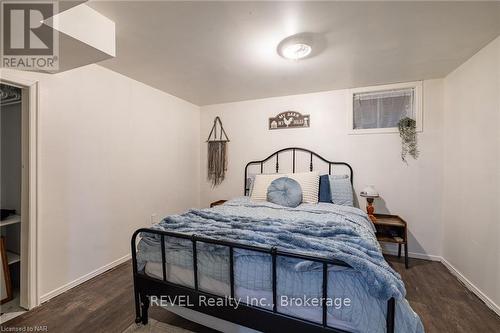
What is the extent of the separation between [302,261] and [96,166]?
7.54 ft

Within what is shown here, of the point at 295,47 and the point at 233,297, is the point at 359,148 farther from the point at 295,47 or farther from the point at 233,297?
the point at 233,297

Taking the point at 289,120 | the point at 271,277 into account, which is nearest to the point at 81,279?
the point at 271,277

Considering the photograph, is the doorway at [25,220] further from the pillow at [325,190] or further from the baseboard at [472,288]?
the baseboard at [472,288]

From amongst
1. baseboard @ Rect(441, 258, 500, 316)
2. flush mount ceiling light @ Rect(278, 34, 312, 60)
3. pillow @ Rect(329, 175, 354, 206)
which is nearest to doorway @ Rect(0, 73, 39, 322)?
flush mount ceiling light @ Rect(278, 34, 312, 60)

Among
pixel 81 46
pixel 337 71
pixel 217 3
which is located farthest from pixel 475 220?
pixel 81 46

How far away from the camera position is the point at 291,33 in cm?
174

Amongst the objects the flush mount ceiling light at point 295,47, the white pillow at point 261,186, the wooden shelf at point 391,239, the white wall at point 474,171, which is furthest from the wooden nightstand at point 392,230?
the flush mount ceiling light at point 295,47

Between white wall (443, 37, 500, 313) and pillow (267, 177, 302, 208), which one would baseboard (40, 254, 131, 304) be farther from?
white wall (443, 37, 500, 313)

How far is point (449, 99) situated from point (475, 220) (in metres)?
1.40

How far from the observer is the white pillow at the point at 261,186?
9.39 ft

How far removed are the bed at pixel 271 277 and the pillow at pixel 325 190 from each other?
3.77 feet

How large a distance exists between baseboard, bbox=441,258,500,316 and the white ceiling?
2.18m

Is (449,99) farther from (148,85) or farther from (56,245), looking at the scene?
(56,245)

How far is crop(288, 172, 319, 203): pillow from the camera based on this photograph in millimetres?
2711
